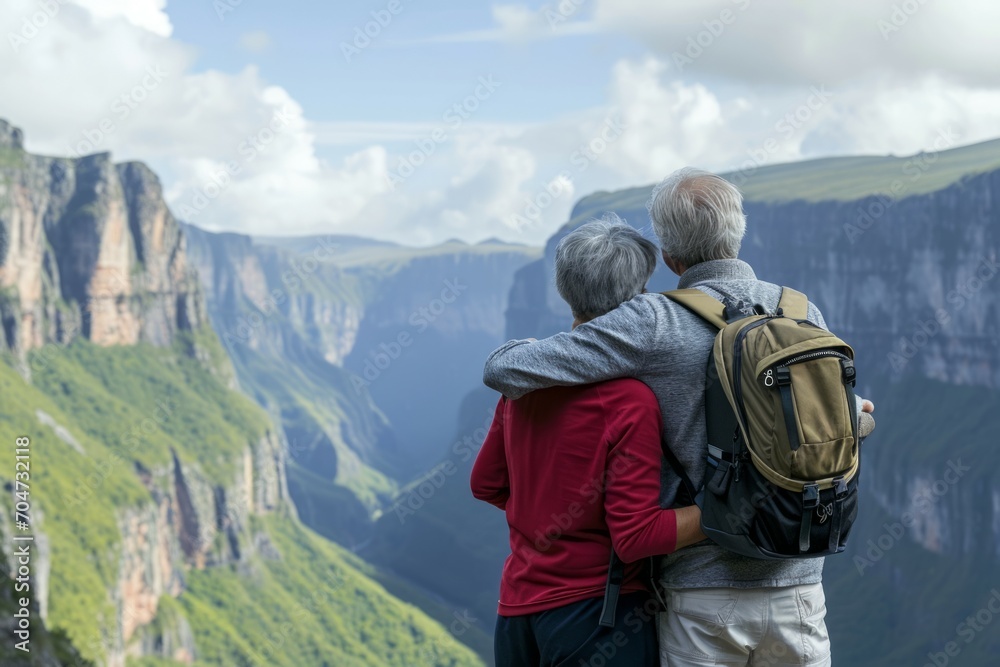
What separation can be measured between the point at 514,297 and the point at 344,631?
9381 centimetres

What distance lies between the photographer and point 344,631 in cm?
8762

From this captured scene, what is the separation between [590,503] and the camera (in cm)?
414


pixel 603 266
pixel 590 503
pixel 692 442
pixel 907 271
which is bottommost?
pixel 590 503

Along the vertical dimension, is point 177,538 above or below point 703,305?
below

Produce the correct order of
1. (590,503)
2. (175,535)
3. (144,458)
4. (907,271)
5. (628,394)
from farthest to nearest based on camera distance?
(907,271), (144,458), (175,535), (590,503), (628,394)

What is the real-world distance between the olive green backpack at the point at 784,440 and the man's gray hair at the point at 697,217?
21.4 inches

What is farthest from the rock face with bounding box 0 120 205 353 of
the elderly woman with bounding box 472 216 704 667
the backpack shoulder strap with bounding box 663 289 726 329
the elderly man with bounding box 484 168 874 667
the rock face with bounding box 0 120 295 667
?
the backpack shoulder strap with bounding box 663 289 726 329

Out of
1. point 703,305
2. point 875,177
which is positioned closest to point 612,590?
point 703,305

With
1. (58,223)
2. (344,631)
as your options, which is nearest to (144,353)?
(58,223)

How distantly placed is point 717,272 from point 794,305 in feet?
1.17

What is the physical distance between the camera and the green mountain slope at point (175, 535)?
6562cm

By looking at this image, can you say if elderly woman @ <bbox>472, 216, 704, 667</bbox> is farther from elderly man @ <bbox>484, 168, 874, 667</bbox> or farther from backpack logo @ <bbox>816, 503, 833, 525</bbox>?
backpack logo @ <bbox>816, 503, 833, 525</bbox>

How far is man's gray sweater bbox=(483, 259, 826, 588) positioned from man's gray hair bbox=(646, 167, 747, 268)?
1.04 feet

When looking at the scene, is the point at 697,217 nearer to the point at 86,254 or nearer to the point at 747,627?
the point at 747,627
